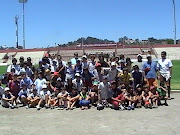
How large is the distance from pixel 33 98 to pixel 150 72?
4414mm

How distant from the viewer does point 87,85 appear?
476 inches

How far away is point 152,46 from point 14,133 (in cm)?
6537

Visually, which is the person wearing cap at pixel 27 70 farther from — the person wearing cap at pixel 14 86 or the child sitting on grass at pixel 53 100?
the child sitting on grass at pixel 53 100

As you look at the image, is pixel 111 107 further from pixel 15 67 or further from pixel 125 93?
pixel 15 67

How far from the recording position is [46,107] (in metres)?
11.5

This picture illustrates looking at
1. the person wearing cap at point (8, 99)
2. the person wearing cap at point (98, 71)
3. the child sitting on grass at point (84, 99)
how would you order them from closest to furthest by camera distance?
the child sitting on grass at point (84, 99), the person wearing cap at point (8, 99), the person wearing cap at point (98, 71)

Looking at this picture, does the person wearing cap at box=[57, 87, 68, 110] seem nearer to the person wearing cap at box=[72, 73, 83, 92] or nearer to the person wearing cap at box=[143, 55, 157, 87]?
Answer: the person wearing cap at box=[72, 73, 83, 92]

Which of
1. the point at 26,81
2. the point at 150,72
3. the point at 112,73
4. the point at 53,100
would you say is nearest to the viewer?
the point at 53,100

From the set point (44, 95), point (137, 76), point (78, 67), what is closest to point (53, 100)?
point (44, 95)

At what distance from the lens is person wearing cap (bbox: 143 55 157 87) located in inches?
485

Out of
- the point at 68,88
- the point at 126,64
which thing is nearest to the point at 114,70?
the point at 126,64

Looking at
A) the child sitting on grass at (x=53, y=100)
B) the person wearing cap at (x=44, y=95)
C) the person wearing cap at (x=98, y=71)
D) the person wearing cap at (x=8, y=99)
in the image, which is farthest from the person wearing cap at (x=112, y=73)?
the person wearing cap at (x=8, y=99)

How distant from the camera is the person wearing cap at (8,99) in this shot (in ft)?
39.1

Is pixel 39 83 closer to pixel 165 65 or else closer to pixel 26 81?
pixel 26 81
